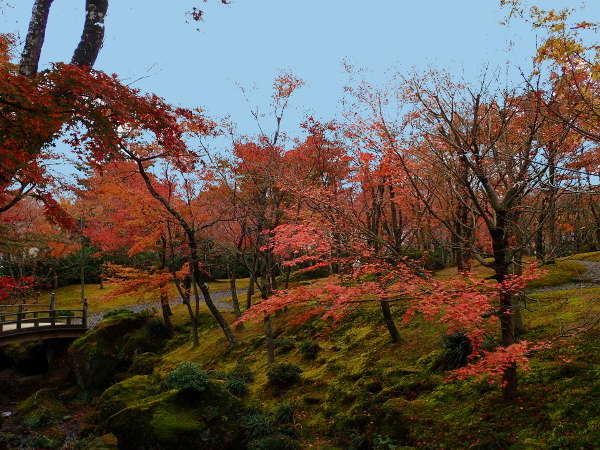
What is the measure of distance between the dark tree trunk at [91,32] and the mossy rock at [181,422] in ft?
25.6

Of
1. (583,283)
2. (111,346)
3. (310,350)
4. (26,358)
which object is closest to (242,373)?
(310,350)

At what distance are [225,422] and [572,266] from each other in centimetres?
1602

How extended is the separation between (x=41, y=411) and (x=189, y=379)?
883 centimetres

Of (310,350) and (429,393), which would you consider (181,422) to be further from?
(429,393)

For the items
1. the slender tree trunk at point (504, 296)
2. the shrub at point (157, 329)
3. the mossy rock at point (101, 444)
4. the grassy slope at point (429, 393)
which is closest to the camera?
the grassy slope at point (429, 393)

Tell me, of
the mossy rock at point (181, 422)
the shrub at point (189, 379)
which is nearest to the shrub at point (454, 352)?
the mossy rock at point (181, 422)

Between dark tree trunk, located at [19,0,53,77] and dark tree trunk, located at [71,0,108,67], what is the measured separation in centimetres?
55

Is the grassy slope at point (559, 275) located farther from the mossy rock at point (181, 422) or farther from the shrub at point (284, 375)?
the mossy rock at point (181, 422)

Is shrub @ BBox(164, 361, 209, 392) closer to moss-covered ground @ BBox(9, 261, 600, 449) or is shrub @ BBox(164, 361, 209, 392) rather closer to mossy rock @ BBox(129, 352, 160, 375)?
moss-covered ground @ BBox(9, 261, 600, 449)

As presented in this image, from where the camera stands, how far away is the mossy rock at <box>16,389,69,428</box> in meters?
14.3

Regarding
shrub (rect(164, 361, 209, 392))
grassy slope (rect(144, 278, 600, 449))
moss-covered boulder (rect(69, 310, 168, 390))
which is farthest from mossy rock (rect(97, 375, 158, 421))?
moss-covered boulder (rect(69, 310, 168, 390))

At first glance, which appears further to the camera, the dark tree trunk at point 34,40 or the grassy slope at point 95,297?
the grassy slope at point 95,297

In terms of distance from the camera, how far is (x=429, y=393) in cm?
891

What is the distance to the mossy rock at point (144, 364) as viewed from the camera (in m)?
18.2
